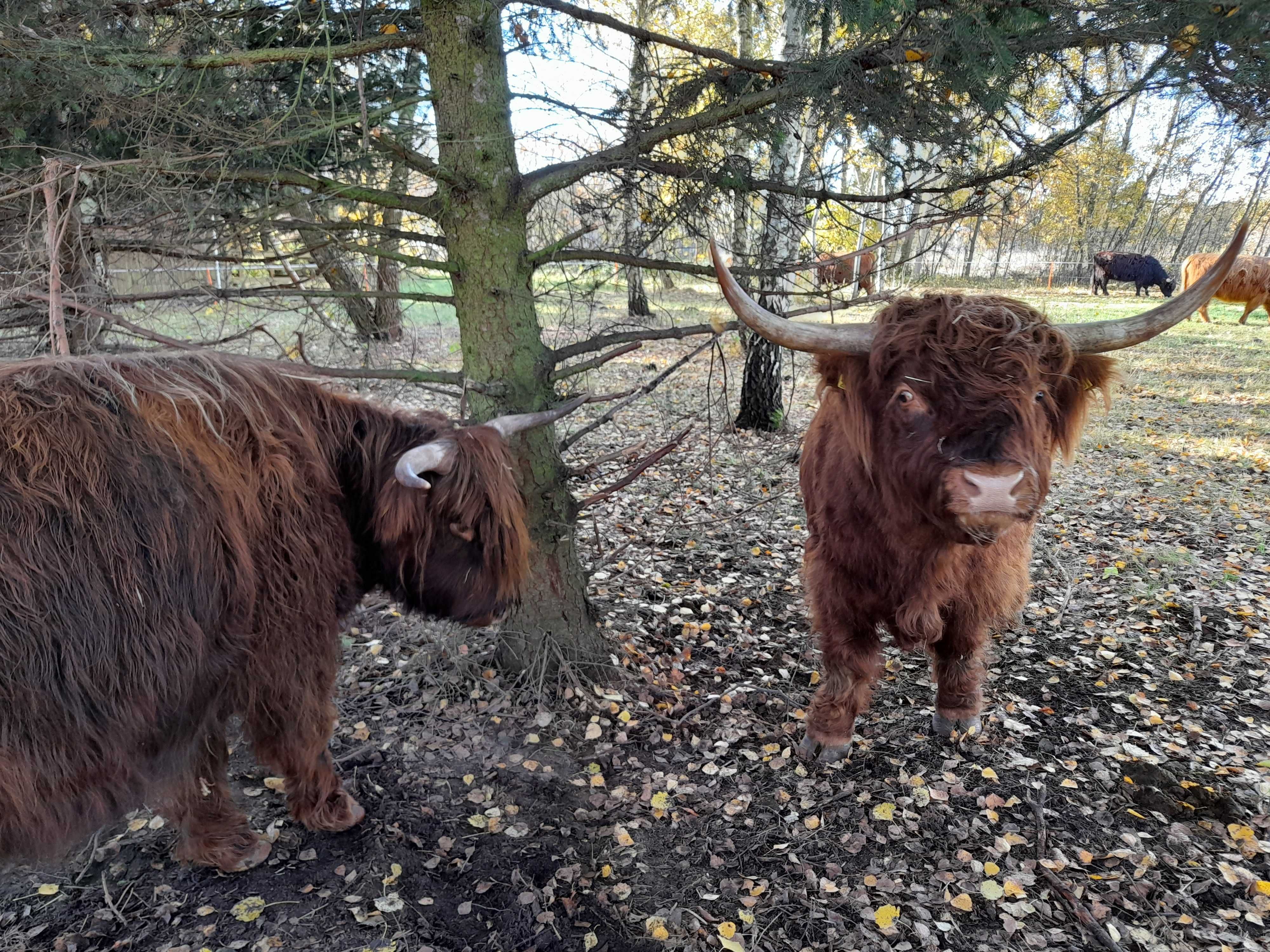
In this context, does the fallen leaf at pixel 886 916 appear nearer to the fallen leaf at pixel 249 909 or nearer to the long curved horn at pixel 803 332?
the long curved horn at pixel 803 332

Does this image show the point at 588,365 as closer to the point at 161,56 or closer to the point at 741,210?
the point at 741,210

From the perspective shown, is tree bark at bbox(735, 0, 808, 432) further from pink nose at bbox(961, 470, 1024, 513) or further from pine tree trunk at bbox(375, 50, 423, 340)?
pine tree trunk at bbox(375, 50, 423, 340)

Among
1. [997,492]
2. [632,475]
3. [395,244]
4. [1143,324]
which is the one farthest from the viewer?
[395,244]

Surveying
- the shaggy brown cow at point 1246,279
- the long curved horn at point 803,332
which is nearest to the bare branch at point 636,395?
the long curved horn at point 803,332

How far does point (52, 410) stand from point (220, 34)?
1873 millimetres

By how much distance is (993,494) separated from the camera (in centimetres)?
215

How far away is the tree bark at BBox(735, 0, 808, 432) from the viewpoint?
3.57 m

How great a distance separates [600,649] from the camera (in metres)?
3.88

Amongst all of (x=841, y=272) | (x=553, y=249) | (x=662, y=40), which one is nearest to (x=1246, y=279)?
(x=841, y=272)

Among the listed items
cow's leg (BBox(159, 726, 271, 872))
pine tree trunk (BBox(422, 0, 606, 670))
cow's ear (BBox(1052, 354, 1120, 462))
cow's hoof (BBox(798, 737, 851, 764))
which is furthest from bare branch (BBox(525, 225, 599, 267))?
cow's hoof (BBox(798, 737, 851, 764))

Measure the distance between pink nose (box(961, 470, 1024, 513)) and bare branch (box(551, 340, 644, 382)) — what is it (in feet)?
5.64

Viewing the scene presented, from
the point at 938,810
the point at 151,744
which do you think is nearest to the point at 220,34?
the point at 151,744

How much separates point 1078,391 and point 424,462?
102 inches

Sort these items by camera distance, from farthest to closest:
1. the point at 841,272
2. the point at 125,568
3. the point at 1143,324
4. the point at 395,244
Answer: the point at 841,272
the point at 395,244
the point at 1143,324
the point at 125,568
